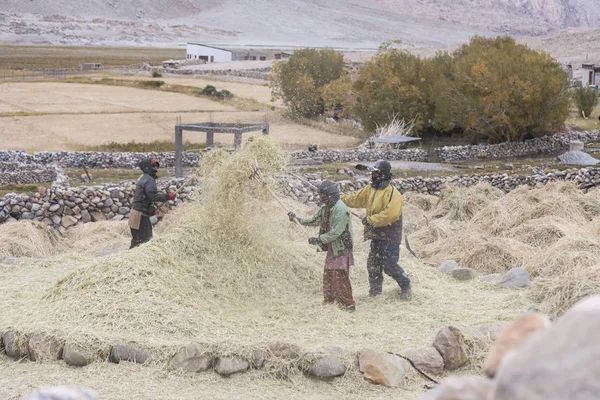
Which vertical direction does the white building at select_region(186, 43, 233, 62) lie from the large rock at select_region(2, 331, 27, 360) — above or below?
above

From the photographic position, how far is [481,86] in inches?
1225

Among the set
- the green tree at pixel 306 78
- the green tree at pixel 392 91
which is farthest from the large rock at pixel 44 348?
the green tree at pixel 306 78

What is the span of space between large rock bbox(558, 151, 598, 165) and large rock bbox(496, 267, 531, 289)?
1737 centimetres

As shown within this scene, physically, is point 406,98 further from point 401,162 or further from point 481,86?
point 401,162

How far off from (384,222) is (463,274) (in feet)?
6.15

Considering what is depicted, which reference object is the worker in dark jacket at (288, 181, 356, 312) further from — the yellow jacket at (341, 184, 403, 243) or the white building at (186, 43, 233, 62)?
the white building at (186, 43, 233, 62)

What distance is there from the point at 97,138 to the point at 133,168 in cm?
862

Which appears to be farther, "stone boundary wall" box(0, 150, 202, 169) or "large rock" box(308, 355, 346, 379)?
"stone boundary wall" box(0, 150, 202, 169)

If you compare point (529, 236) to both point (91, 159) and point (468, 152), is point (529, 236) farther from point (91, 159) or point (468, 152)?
point (468, 152)

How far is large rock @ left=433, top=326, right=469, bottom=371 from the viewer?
7398 millimetres

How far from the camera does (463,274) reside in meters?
10.6

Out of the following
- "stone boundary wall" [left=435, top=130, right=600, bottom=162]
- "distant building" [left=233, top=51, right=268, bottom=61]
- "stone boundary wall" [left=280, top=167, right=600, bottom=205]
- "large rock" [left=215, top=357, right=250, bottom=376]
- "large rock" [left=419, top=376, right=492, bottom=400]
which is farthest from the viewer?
"distant building" [left=233, top=51, right=268, bottom=61]

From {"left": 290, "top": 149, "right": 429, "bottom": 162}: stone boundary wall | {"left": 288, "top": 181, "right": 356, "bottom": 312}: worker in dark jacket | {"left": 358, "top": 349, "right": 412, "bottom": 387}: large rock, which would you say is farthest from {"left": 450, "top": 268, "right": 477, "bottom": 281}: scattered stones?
{"left": 290, "top": 149, "right": 429, "bottom": 162}: stone boundary wall

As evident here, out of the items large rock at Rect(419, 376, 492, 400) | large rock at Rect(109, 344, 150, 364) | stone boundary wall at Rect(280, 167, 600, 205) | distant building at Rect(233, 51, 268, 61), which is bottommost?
large rock at Rect(109, 344, 150, 364)
